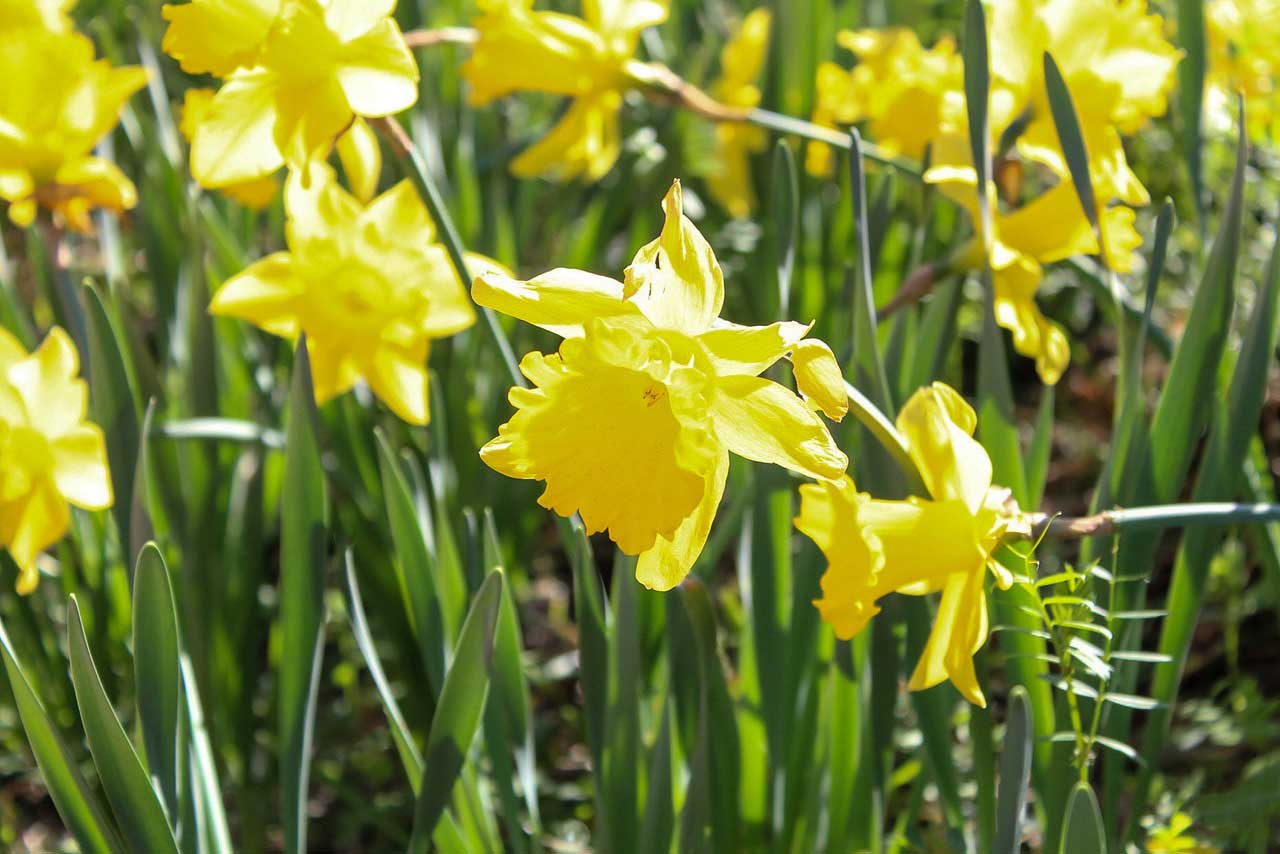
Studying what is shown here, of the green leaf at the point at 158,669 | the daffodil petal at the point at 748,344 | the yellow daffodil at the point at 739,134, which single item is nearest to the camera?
the daffodil petal at the point at 748,344

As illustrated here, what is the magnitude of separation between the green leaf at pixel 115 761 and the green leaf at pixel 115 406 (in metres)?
0.20

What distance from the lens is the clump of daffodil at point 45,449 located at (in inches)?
45.2

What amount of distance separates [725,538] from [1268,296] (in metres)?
0.60

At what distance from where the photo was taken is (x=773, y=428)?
2.42 ft

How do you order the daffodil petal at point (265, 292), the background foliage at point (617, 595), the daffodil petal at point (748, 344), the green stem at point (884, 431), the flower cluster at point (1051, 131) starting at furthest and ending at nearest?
the daffodil petal at point (265, 292), the flower cluster at point (1051, 131), the background foliage at point (617, 595), the green stem at point (884, 431), the daffodil petal at point (748, 344)

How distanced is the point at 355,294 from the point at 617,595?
508 millimetres

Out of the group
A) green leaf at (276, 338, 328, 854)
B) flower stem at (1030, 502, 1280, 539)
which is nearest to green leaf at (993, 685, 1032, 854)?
flower stem at (1030, 502, 1280, 539)

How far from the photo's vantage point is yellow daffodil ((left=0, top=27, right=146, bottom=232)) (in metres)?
1.34

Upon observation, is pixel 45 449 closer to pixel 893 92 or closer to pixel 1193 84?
pixel 893 92

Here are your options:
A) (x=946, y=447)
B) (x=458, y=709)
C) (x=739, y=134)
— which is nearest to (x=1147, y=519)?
(x=946, y=447)

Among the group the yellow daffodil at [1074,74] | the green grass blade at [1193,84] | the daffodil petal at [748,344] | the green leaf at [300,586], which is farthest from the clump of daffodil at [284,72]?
the green grass blade at [1193,84]

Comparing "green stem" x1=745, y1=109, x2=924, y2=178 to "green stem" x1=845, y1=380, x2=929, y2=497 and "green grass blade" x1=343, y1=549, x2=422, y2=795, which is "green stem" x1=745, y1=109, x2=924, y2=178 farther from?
"green grass blade" x1=343, y1=549, x2=422, y2=795

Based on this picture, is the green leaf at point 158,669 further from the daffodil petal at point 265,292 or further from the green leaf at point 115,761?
the daffodil petal at point 265,292

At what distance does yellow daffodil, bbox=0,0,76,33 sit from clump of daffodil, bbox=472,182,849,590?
3.60 feet
